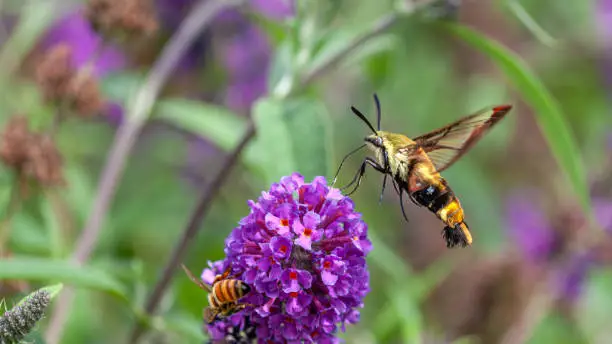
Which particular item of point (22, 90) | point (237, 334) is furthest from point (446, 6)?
point (22, 90)

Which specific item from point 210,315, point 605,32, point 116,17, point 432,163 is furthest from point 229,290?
point 605,32

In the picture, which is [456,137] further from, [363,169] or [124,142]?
[124,142]

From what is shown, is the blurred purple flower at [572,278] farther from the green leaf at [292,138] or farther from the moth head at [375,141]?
the moth head at [375,141]

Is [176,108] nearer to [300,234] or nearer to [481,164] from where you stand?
[300,234]

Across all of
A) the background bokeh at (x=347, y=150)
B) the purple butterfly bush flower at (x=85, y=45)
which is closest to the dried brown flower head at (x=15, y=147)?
the background bokeh at (x=347, y=150)

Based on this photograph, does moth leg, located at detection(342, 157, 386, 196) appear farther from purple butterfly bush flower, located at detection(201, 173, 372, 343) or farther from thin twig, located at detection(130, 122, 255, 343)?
thin twig, located at detection(130, 122, 255, 343)

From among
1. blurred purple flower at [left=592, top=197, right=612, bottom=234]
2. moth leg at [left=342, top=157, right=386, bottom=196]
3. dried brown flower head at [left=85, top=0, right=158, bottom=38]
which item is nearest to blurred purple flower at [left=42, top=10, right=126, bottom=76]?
dried brown flower head at [left=85, top=0, right=158, bottom=38]
